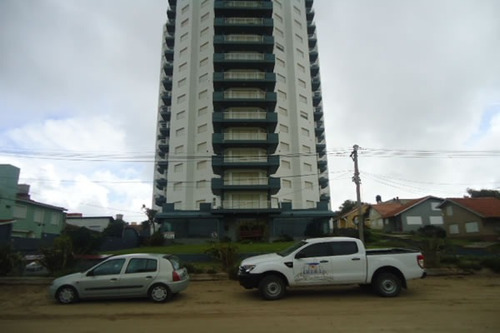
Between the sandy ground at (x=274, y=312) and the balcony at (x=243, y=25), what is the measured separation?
3927cm

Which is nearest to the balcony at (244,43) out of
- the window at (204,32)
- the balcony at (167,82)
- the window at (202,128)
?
the window at (204,32)

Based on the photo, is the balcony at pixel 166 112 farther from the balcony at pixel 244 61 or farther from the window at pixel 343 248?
the window at pixel 343 248

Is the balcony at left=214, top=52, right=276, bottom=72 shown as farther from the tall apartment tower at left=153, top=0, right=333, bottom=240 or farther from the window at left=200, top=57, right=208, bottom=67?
the window at left=200, top=57, right=208, bottom=67

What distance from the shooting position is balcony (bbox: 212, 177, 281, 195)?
123 ft

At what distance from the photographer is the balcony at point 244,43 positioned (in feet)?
143

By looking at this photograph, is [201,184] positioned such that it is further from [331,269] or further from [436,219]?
[331,269]

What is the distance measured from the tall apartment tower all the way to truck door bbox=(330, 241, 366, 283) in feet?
73.1

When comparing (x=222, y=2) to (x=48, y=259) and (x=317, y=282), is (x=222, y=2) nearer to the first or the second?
(x=48, y=259)

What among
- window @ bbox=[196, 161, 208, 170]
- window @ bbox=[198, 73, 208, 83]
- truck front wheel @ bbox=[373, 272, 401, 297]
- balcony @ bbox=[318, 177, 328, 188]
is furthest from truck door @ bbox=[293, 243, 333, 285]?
balcony @ bbox=[318, 177, 328, 188]

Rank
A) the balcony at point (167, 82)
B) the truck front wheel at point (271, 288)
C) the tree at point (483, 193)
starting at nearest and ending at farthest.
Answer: the truck front wheel at point (271, 288), the balcony at point (167, 82), the tree at point (483, 193)

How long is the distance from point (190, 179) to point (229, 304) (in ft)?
115

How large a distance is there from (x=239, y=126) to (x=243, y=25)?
532 inches

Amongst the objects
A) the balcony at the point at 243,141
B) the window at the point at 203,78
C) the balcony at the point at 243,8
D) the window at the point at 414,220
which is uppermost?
the balcony at the point at 243,8

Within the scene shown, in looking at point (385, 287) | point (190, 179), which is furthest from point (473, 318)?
point (190, 179)
